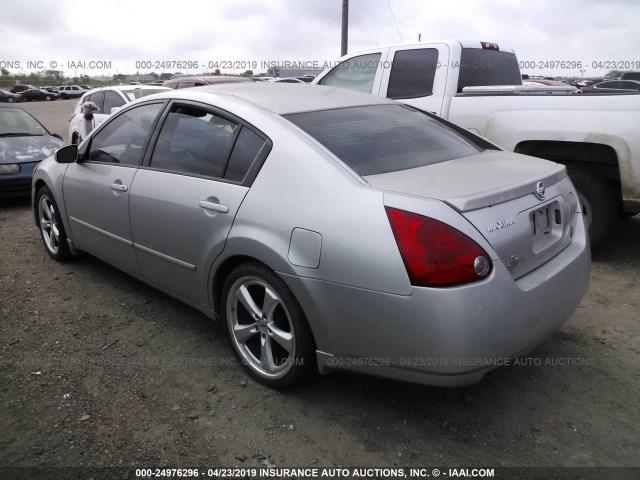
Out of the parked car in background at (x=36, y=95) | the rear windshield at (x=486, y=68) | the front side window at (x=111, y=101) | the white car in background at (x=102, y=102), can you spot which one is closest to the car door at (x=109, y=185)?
the rear windshield at (x=486, y=68)

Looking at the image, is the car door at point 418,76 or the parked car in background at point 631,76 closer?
the car door at point 418,76

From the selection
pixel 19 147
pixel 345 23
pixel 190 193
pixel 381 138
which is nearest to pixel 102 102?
pixel 19 147

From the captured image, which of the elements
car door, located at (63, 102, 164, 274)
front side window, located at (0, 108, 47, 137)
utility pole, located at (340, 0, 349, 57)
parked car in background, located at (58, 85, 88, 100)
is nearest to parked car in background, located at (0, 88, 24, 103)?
parked car in background, located at (58, 85, 88, 100)

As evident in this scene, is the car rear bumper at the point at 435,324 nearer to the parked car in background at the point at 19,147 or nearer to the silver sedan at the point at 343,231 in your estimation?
the silver sedan at the point at 343,231

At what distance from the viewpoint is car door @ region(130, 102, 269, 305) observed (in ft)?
9.41

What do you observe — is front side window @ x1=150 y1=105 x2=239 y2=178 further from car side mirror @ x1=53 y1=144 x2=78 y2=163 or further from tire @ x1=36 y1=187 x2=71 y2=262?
tire @ x1=36 y1=187 x2=71 y2=262

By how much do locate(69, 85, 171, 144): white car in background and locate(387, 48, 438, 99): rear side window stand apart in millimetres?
4975

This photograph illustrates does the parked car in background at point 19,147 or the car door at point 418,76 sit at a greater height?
the car door at point 418,76

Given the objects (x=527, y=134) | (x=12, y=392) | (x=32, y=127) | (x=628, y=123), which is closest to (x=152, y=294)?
(x=12, y=392)

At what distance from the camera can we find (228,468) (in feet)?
7.60

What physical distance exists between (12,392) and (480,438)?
238 cm

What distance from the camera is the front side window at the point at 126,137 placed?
3.61m

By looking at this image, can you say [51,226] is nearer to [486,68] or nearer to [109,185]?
[109,185]

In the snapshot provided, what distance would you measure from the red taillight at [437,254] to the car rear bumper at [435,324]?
5 centimetres
